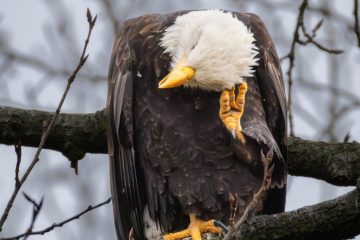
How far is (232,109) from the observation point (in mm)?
4352

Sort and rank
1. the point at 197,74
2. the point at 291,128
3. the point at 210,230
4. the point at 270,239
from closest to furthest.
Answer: the point at 270,239, the point at 197,74, the point at 210,230, the point at 291,128

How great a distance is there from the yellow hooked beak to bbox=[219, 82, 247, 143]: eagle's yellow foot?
0.87ft

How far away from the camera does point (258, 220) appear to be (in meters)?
3.65

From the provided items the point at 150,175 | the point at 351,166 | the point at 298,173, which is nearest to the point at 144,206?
the point at 150,175

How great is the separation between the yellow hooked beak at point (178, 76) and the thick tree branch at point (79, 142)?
28.7 inches

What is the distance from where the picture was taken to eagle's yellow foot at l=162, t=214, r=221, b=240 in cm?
454

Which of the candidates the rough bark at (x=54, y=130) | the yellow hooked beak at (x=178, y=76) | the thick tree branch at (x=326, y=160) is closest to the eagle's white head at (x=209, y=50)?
the yellow hooked beak at (x=178, y=76)

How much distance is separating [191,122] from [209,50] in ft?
1.52

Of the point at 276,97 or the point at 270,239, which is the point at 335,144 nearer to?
the point at 276,97

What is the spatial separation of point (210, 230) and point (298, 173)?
0.55m

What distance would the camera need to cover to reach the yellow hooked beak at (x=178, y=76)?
4031 mm

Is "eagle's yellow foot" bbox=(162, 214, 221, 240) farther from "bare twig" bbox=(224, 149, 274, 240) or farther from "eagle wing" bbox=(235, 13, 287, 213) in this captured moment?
"bare twig" bbox=(224, 149, 274, 240)

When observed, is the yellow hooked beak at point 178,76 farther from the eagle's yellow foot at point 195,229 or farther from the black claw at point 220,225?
the eagle's yellow foot at point 195,229

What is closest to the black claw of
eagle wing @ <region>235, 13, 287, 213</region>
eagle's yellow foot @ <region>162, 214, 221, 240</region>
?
eagle's yellow foot @ <region>162, 214, 221, 240</region>
